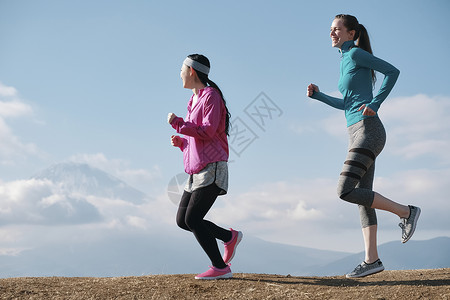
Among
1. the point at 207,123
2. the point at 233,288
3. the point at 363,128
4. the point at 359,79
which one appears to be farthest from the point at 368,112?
the point at 233,288

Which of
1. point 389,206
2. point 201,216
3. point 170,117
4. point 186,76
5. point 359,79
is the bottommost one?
point 389,206

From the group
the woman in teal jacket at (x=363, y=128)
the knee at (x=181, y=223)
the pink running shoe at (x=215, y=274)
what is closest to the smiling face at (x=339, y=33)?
the woman in teal jacket at (x=363, y=128)

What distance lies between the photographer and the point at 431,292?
15.1 feet

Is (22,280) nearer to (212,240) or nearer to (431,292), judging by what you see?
(212,240)

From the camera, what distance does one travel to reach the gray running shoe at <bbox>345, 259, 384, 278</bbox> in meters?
5.16

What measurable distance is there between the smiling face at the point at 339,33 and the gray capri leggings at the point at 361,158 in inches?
36.8

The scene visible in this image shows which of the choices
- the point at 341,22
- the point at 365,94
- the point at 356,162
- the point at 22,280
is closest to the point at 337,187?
the point at 356,162

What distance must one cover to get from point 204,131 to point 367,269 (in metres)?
2.28

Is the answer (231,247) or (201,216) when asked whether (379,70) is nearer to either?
(201,216)

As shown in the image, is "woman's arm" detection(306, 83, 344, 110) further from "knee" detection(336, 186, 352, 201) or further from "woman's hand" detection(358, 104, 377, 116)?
"knee" detection(336, 186, 352, 201)

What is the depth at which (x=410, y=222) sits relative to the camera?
5062 millimetres

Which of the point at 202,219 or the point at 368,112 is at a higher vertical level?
the point at 368,112

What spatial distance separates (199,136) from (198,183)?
48 centimetres

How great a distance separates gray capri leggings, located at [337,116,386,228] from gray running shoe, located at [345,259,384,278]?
0.68 meters
